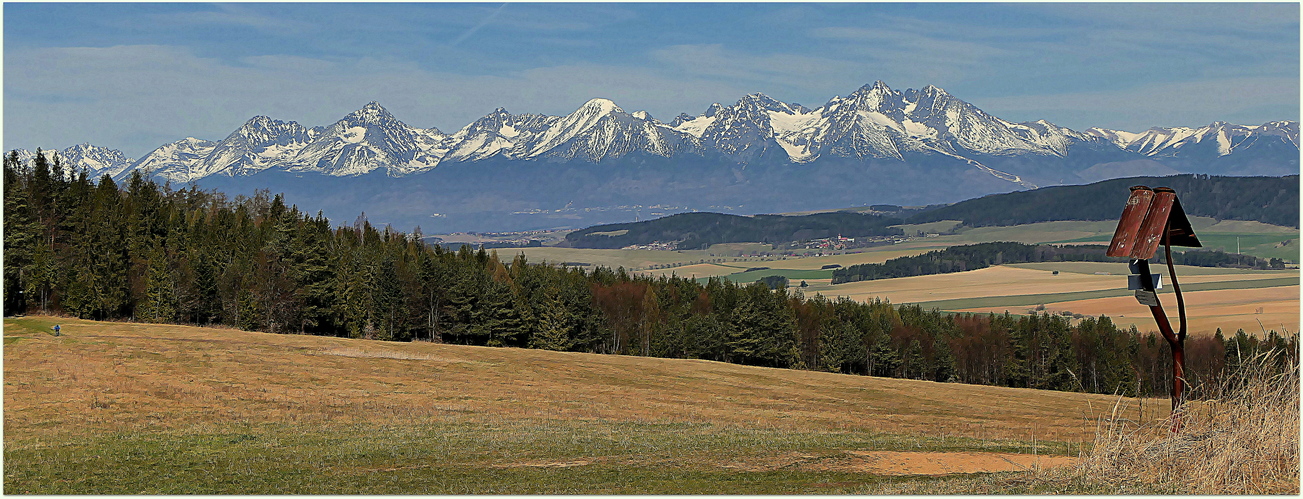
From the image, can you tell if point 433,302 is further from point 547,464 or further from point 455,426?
point 547,464

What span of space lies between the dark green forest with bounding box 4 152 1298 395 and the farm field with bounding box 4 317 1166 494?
26.3 metres

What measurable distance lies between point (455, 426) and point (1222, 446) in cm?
1842

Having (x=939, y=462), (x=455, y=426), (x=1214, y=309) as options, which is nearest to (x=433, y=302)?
(x=455, y=426)

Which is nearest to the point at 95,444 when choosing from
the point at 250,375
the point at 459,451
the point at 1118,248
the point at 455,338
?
the point at 459,451

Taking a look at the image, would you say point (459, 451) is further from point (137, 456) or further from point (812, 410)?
point (812, 410)

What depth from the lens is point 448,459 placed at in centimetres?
2012

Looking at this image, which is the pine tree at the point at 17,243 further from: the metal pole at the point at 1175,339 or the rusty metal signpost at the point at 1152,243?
the metal pole at the point at 1175,339

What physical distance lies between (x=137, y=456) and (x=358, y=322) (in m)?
70.9

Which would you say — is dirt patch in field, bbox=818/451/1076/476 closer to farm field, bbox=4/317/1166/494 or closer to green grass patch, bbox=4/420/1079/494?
farm field, bbox=4/317/1166/494

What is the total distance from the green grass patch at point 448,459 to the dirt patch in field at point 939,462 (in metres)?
0.78

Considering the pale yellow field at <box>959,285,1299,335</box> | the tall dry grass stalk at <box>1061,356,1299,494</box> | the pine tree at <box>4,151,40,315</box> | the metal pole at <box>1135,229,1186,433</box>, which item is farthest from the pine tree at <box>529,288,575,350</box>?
the tall dry grass stalk at <box>1061,356,1299,494</box>

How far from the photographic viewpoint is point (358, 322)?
89875 millimetres

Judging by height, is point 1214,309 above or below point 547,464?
above

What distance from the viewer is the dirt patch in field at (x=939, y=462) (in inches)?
712
